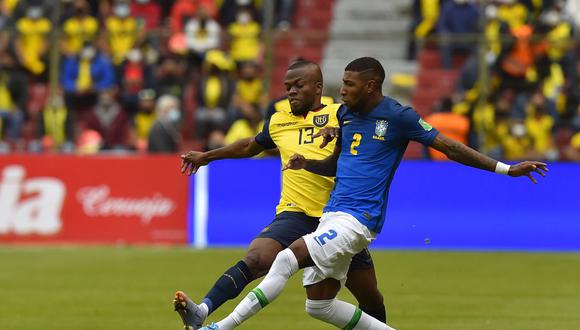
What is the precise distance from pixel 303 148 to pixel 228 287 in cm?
124

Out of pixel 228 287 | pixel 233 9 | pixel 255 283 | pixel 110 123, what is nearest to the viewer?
pixel 228 287

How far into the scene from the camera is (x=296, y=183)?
9789 mm

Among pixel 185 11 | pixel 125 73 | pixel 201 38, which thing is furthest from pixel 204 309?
pixel 185 11

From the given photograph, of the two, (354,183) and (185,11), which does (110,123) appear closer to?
(185,11)

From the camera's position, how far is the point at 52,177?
21203mm

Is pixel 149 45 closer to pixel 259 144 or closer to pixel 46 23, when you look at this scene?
pixel 46 23

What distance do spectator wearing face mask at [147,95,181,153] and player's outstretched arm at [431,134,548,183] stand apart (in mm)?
13734

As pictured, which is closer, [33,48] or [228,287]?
[228,287]

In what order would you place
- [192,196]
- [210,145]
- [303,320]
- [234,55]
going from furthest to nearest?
[234,55] < [210,145] < [192,196] < [303,320]

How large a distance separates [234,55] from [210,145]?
2621mm

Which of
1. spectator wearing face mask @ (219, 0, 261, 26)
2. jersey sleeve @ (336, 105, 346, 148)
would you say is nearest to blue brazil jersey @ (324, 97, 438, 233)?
jersey sleeve @ (336, 105, 346, 148)

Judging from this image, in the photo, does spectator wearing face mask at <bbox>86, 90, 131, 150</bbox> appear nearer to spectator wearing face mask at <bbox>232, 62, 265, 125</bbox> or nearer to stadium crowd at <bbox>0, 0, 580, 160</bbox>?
stadium crowd at <bbox>0, 0, 580, 160</bbox>

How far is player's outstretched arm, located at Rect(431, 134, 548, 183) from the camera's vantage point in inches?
336

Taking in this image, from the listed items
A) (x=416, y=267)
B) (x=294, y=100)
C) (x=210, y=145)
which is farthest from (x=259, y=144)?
(x=210, y=145)
